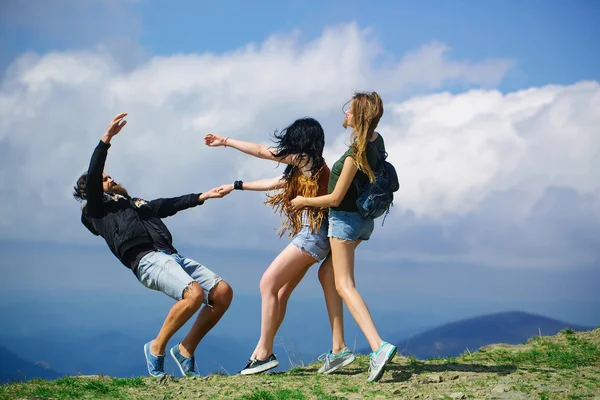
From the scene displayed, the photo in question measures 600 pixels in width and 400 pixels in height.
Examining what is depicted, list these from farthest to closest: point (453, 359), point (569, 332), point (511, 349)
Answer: point (569, 332)
point (511, 349)
point (453, 359)

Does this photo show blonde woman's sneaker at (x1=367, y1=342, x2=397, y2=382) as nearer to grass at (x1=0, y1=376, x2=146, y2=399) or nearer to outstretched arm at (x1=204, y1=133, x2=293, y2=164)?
outstretched arm at (x1=204, y1=133, x2=293, y2=164)

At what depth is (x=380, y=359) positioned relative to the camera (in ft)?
23.1

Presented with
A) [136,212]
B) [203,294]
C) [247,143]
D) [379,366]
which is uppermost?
[247,143]

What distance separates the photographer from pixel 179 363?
8.06 meters

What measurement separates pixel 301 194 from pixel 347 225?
779 mm

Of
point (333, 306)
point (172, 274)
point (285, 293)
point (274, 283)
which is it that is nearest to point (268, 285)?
point (274, 283)

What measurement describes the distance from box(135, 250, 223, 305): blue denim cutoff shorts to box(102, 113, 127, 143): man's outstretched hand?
1333mm

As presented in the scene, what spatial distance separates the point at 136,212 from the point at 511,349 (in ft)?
17.9

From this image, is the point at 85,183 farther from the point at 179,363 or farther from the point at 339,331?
the point at 339,331

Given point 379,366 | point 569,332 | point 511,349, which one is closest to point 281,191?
point 379,366

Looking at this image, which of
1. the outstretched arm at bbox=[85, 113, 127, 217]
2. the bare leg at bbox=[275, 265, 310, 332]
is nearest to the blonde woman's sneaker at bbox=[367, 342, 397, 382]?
the bare leg at bbox=[275, 265, 310, 332]

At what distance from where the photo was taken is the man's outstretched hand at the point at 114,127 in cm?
782

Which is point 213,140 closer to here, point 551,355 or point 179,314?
point 179,314

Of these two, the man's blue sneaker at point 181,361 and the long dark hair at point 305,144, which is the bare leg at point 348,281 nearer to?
the long dark hair at point 305,144
